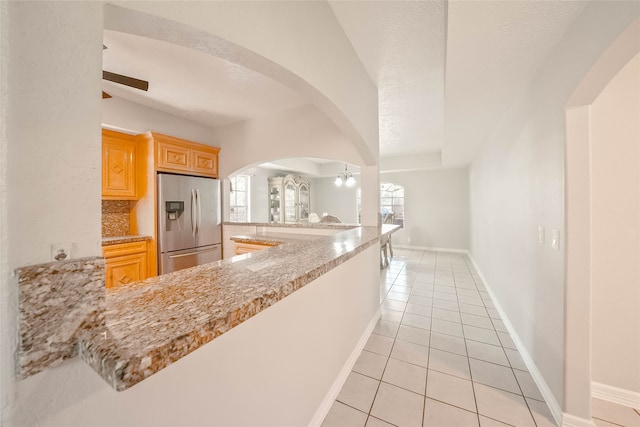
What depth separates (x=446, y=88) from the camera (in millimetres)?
2086

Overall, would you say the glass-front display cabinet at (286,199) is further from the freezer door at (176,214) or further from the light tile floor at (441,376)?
the light tile floor at (441,376)

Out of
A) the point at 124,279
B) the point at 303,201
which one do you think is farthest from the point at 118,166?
the point at 303,201

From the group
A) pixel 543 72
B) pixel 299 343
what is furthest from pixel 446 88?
pixel 299 343

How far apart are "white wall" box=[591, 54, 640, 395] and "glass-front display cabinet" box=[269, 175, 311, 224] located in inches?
219

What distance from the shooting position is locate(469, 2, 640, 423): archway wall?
46.7 inches

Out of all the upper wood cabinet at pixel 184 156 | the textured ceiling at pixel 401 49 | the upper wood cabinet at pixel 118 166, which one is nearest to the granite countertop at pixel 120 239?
the upper wood cabinet at pixel 118 166

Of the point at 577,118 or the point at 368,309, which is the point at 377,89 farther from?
the point at 368,309

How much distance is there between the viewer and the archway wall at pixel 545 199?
1.19m

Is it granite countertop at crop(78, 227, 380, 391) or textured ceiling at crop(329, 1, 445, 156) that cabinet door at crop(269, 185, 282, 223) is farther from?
granite countertop at crop(78, 227, 380, 391)

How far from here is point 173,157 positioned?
3098 millimetres

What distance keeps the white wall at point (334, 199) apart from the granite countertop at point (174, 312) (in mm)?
6767

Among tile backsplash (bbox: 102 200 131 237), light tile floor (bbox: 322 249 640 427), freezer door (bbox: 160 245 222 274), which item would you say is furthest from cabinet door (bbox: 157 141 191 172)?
light tile floor (bbox: 322 249 640 427)

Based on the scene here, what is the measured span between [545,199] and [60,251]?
2.29 m

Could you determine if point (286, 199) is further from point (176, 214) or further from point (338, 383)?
point (338, 383)
